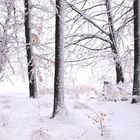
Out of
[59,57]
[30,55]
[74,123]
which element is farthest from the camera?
[30,55]

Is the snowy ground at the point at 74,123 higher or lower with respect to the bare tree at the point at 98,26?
lower

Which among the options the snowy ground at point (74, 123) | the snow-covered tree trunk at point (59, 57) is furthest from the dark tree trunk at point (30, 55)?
the snow-covered tree trunk at point (59, 57)

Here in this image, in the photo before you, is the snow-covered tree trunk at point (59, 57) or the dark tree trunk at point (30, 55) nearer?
the snow-covered tree trunk at point (59, 57)

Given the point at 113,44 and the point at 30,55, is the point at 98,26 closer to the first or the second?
the point at 113,44

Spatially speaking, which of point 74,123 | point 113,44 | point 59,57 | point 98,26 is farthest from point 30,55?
point 74,123

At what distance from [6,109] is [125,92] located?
4.25 metres

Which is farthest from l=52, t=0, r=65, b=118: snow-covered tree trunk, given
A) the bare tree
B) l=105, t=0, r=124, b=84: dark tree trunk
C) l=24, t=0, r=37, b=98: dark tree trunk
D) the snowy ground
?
l=105, t=0, r=124, b=84: dark tree trunk

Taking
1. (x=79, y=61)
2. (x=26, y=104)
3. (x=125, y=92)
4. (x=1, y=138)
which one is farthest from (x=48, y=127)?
(x=79, y=61)

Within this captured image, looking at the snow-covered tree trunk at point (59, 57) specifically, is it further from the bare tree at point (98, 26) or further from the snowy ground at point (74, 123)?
the bare tree at point (98, 26)

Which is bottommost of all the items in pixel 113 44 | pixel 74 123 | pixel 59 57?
pixel 74 123

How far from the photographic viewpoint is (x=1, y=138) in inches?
312

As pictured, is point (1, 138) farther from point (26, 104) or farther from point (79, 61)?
point (79, 61)

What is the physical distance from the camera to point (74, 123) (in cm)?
891

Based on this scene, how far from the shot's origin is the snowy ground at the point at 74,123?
25.9 ft
